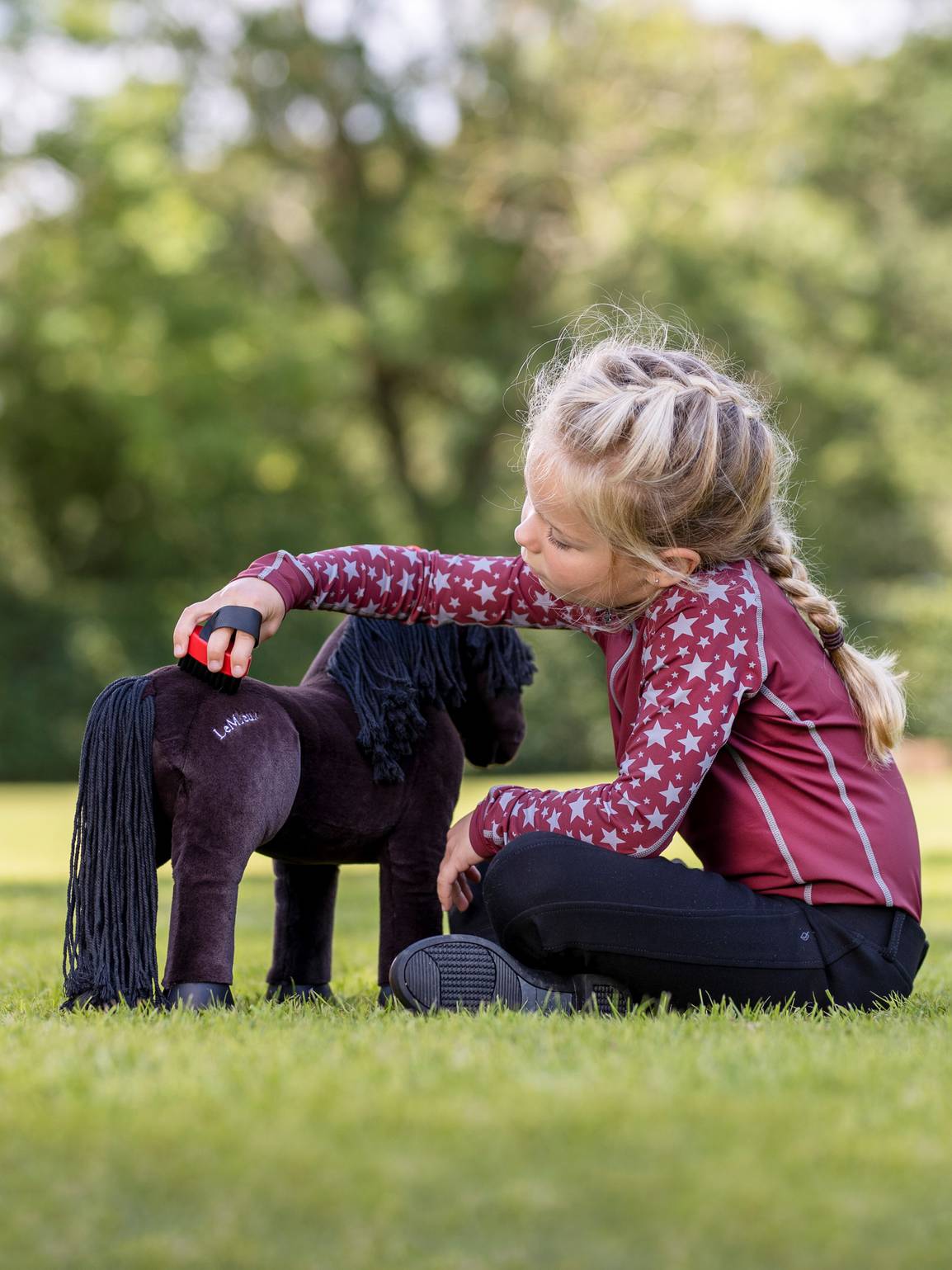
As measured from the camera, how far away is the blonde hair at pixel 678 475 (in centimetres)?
304

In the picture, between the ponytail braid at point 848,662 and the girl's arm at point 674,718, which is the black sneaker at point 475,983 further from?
the ponytail braid at point 848,662

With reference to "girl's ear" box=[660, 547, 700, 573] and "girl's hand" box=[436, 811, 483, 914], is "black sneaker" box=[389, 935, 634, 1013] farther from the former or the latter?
"girl's ear" box=[660, 547, 700, 573]

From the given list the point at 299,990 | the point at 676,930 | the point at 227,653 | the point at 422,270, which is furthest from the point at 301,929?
the point at 422,270

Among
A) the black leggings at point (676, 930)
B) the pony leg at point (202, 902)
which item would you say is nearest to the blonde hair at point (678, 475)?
the black leggings at point (676, 930)

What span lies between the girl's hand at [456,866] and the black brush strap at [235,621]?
1.98ft

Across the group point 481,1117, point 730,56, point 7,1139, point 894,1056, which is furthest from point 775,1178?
point 730,56

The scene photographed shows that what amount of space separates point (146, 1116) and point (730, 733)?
1527 mm

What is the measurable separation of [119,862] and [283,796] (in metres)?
0.37

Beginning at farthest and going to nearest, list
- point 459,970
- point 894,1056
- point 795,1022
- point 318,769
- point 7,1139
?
point 318,769 → point 459,970 → point 795,1022 → point 894,1056 → point 7,1139

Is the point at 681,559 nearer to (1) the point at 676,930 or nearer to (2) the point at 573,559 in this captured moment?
(2) the point at 573,559

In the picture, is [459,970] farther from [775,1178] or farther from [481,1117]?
[775,1178]

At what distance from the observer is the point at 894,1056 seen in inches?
97.5

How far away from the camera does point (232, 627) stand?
3.08m

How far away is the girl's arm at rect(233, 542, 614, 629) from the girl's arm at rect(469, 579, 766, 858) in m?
0.36
